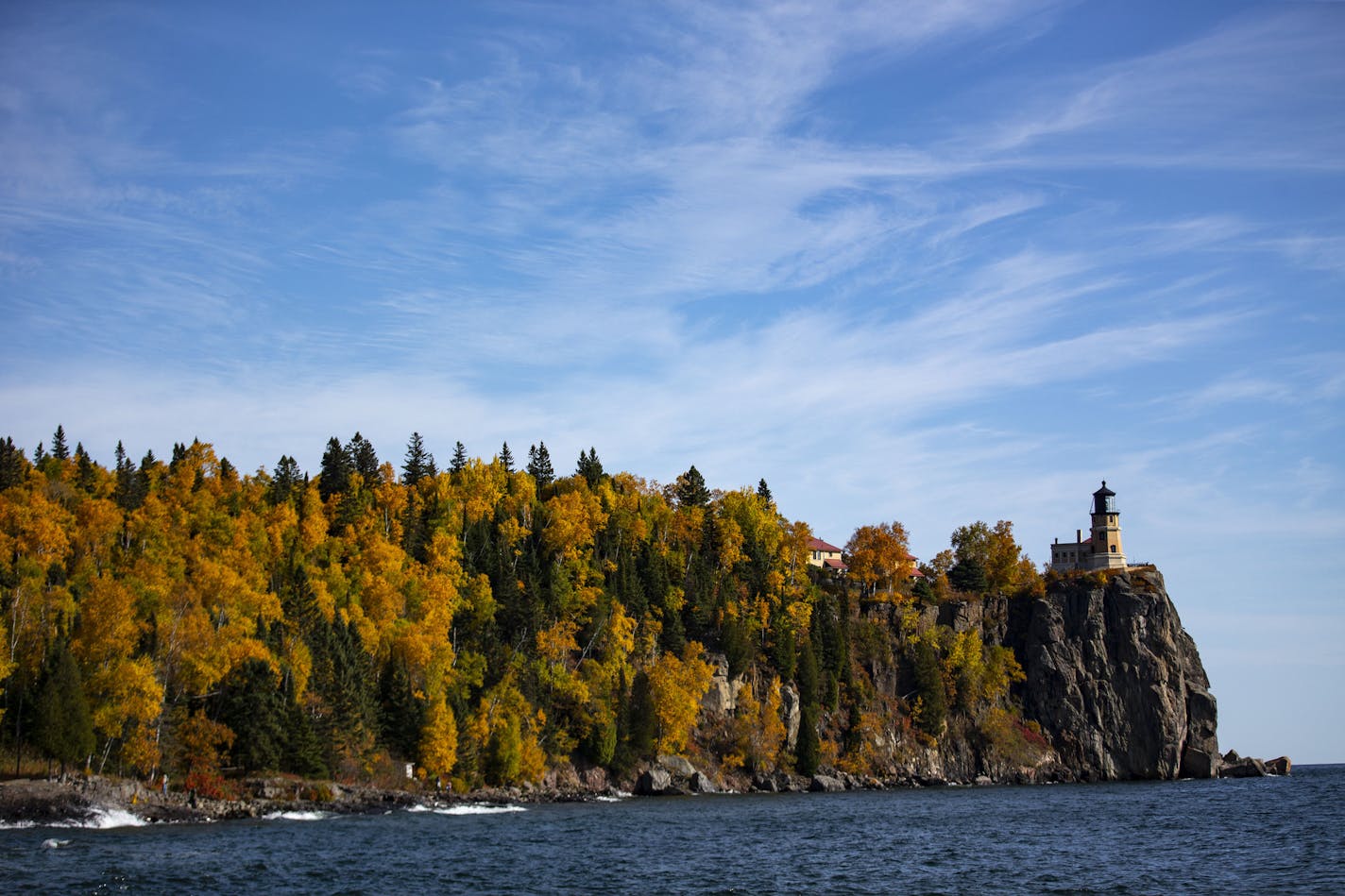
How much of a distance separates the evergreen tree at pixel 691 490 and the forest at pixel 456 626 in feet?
1.49

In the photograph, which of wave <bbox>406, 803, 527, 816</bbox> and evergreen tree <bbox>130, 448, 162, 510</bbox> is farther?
evergreen tree <bbox>130, 448, 162, 510</bbox>

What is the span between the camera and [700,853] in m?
61.5

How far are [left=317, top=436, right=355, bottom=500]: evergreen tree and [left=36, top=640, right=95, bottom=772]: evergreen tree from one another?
59659 millimetres

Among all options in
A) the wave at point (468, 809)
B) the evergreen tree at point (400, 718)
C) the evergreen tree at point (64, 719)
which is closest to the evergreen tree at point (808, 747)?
the wave at point (468, 809)

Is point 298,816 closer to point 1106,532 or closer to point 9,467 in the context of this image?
point 9,467

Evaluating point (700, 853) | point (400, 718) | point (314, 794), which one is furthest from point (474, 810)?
point (700, 853)

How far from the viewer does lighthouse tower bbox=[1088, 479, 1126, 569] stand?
170875mm

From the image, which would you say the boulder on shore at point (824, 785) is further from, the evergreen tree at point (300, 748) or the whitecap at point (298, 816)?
the whitecap at point (298, 816)

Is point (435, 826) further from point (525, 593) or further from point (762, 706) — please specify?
point (762, 706)

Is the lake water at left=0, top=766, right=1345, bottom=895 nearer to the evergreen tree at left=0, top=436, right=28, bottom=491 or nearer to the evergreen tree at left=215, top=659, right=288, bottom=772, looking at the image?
the evergreen tree at left=215, top=659, right=288, bottom=772

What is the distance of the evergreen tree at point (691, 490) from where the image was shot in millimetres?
156375

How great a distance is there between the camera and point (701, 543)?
146375 mm

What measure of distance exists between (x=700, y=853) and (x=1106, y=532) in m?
127

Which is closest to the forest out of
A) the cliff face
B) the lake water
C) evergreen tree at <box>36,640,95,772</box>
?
evergreen tree at <box>36,640,95,772</box>
